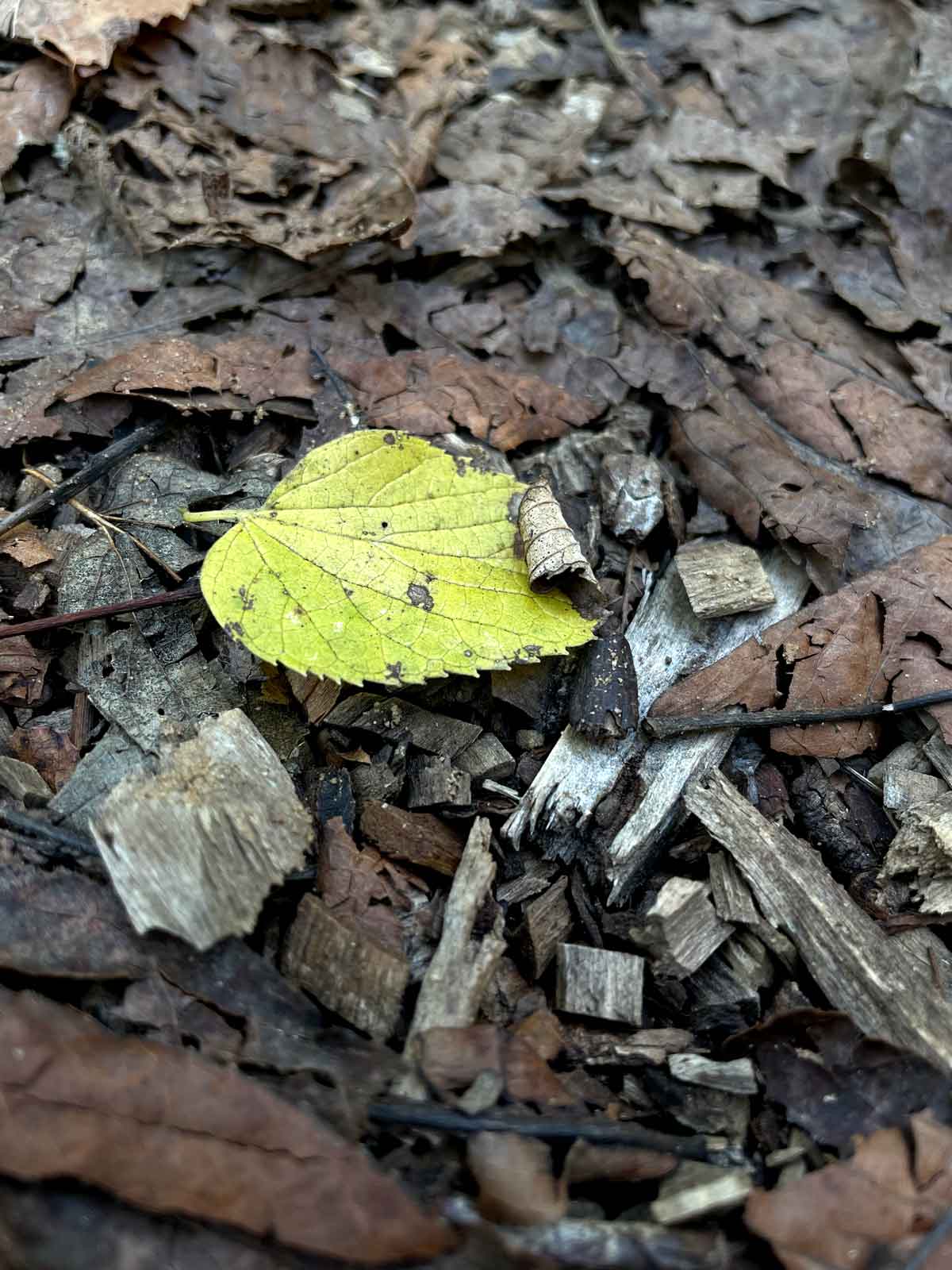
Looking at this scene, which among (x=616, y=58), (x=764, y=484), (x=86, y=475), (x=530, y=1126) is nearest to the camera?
(x=530, y=1126)

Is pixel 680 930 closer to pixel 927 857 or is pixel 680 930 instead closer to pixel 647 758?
pixel 647 758

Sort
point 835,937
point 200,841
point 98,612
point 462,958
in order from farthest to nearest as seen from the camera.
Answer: point 98,612, point 835,937, point 462,958, point 200,841

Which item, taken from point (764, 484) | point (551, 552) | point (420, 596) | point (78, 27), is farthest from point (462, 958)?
point (78, 27)

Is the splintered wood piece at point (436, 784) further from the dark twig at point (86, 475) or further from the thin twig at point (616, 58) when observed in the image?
the thin twig at point (616, 58)

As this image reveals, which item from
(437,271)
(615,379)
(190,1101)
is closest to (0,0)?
(437,271)

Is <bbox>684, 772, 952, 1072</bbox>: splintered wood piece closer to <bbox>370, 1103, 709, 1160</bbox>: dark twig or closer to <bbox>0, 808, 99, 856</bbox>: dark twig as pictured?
<bbox>370, 1103, 709, 1160</bbox>: dark twig

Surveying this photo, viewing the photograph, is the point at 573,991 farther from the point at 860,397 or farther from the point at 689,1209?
the point at 860,397
